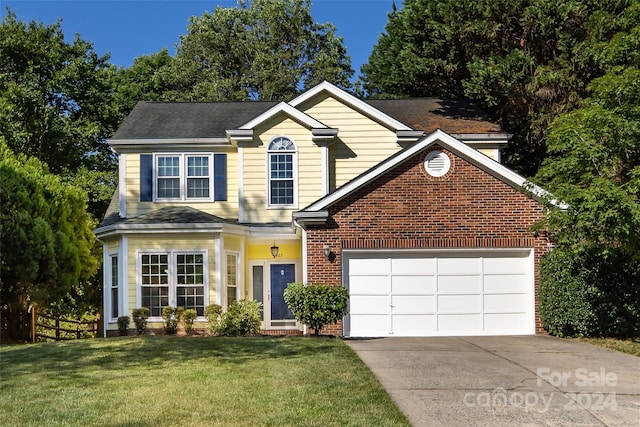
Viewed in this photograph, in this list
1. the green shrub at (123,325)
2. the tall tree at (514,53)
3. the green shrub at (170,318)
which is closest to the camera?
the green shrub at (123,325)

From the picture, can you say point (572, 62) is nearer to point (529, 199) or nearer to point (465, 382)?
point (529, 199)

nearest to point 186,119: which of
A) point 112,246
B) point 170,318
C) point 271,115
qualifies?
point 271,115

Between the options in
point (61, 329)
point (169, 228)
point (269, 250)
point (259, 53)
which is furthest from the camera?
point (259, 53)

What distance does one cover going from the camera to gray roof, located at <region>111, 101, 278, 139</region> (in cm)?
2086

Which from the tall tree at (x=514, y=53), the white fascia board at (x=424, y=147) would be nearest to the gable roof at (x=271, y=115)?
the tall tree at (x=514, y=53)

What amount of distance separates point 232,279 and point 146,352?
667 cm

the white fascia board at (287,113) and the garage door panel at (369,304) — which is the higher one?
the white fascia board at (287,113)

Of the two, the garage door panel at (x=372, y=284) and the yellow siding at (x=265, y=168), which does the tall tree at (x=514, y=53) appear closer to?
the yellow siding at (x=265, y=168)

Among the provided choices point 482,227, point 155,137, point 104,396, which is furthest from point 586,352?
point 155,137

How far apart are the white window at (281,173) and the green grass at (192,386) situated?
7.08 m

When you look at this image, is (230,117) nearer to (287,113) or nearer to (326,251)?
(287,113)

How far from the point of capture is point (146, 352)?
1273cm

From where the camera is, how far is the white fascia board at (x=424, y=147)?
16.4 metres

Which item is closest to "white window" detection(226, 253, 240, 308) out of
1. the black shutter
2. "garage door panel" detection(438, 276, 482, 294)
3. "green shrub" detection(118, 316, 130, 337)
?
"green shrub" detection(118, 316, 130, 337)
